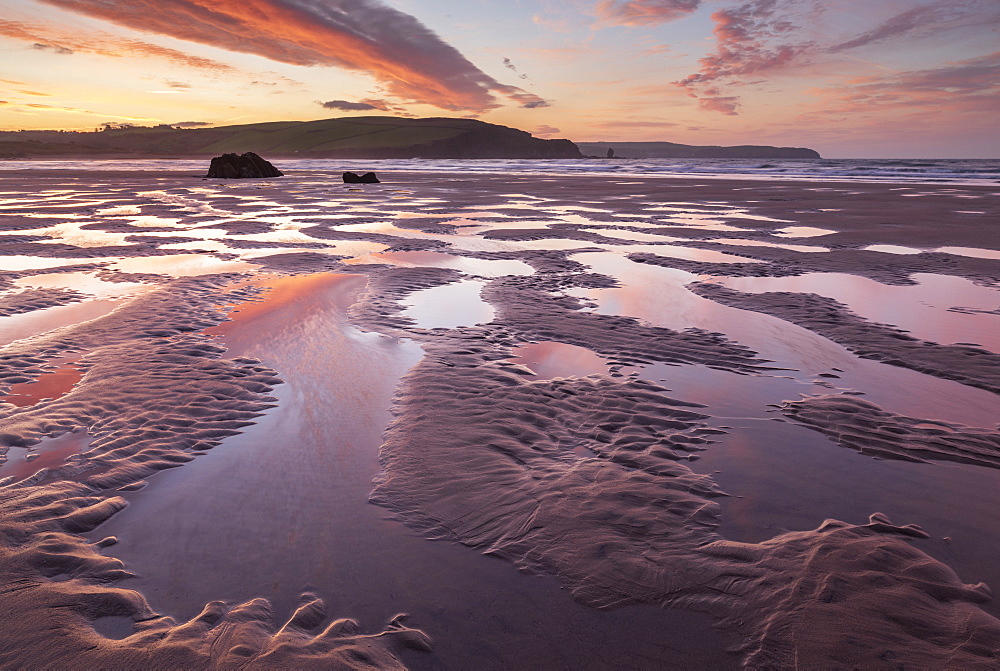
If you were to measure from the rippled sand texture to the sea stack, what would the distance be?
3708 centimetres

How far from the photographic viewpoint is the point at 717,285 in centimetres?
796

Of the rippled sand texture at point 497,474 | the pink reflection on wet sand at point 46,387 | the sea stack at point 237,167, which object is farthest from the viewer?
the sea stack at point 237,167

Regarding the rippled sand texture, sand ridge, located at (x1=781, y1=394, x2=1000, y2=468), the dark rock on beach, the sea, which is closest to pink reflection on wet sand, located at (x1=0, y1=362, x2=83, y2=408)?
the rippled sand texture

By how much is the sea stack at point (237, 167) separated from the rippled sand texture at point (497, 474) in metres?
37.1

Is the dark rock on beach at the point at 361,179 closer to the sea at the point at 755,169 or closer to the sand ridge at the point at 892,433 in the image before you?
the sea at the point at 755,169

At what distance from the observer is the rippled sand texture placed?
2.06 meters

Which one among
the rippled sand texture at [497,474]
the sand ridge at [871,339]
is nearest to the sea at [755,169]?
the sand ridge at [871,339]

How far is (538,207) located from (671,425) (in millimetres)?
16824

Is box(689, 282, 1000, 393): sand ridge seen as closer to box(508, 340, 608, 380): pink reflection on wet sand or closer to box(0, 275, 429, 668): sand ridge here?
box(508, 340, 608, 380): pink reflection on wet sand

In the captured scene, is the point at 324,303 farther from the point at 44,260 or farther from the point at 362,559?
the point at 44,260

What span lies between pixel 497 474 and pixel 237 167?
146 feet

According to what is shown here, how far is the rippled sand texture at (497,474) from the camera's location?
2.06 m

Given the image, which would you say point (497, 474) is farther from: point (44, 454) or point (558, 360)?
point (44, 454)

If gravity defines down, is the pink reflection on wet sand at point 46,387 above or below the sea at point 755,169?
below
